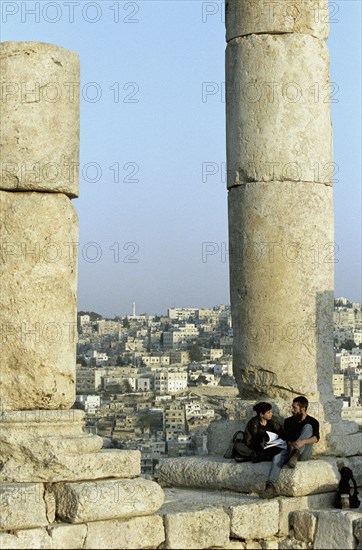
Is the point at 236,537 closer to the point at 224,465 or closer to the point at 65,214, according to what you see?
the point at 224,465

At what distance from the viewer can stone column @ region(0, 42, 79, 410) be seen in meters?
12.2

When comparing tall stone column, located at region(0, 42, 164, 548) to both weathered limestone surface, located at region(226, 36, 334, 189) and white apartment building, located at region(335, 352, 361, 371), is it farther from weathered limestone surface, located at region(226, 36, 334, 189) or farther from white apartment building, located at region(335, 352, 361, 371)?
white apartment building, located at region(335, 352, 361, 371)

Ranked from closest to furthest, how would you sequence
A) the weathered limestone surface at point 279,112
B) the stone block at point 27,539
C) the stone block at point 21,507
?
the stone block at point 27,539 → the stone block at point 21,507 → the weathered limestone surface at point 279,112

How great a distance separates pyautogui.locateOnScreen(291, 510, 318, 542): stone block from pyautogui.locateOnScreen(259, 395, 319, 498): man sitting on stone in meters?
0.49

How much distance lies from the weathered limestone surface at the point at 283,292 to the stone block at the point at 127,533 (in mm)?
3531

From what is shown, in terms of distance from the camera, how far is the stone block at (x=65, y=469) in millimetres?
11797

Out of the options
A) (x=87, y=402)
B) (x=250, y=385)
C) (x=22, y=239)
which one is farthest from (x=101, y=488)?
(x=87, y=402)

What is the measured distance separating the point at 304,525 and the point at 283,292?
3164 mm

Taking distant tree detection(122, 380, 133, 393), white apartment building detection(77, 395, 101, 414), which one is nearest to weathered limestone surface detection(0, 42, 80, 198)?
white apartment building detection(77, 395, 101, 414)

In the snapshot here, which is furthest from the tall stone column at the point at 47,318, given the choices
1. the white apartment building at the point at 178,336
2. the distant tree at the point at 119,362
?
the white apartment building at the point at 178,336

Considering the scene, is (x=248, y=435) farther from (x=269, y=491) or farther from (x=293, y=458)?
(x=269, y=491)

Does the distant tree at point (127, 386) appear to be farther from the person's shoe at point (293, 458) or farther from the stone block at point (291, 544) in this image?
the stone block at point (291, 544)

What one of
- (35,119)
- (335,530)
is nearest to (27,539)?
(335,530)

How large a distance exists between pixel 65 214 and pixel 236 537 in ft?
13.0
